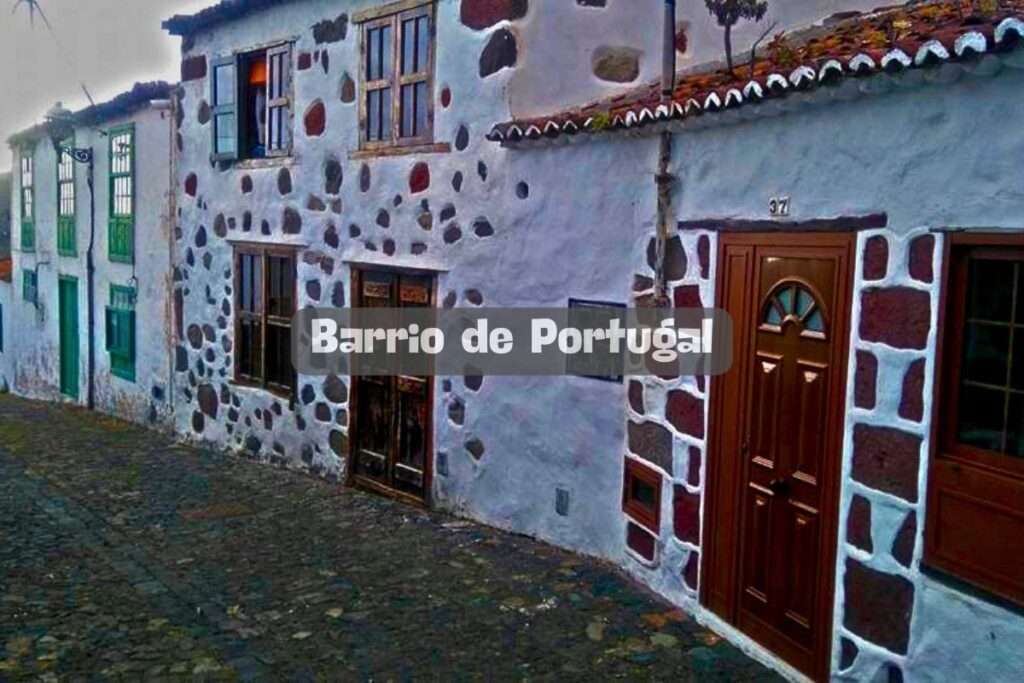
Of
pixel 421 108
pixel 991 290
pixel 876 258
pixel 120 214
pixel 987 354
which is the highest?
pixel 421 108

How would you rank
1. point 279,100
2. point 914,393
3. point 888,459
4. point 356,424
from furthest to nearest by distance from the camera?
point 279,100 → point 356,424 → point 888,459 → point 914,393

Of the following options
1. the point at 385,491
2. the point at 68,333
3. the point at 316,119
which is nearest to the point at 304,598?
the point at 385,491

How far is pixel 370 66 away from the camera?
8656 millimetres

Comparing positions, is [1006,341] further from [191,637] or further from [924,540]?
[191,637]

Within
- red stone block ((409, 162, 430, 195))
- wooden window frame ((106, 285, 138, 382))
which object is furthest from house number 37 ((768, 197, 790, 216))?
wooden window frame ((106, 285, 138, 382))

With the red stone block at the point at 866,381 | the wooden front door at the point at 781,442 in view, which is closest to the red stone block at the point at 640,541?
the wooden front door at the point at 781,442

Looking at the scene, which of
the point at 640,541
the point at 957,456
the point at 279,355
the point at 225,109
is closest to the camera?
the point at 957,456

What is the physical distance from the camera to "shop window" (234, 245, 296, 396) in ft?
32.6

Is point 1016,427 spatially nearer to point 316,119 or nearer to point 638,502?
point 638,502

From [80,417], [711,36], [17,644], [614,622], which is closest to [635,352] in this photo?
[614,622]

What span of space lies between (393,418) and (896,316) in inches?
204

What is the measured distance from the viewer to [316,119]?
30.9ft

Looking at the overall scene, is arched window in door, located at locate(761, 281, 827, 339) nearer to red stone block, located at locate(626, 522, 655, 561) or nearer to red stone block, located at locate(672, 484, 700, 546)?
red stone block, located at locate(672, 484, 700, 546)

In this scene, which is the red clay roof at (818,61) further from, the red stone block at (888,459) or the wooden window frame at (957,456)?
the red stone block at (888,459)
